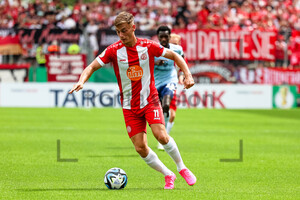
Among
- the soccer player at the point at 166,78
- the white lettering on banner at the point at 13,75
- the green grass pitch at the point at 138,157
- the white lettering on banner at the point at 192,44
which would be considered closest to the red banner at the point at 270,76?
the white lettering on banner at the point at 192,44

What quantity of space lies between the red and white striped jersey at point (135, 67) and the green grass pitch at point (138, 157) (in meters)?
1.25

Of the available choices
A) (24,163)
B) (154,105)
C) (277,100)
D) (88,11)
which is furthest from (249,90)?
(154,105)

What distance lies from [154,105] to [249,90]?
19.2 m

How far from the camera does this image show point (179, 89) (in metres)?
26.1

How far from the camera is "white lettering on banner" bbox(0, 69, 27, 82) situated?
26964 millimetres

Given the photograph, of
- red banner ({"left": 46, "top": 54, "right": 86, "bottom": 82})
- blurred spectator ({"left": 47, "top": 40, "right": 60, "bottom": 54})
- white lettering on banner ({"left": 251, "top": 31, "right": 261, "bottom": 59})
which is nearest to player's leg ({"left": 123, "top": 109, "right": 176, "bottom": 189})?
red banner ({"left": 46, "top": 54, "right": 86, "bottom": 82})

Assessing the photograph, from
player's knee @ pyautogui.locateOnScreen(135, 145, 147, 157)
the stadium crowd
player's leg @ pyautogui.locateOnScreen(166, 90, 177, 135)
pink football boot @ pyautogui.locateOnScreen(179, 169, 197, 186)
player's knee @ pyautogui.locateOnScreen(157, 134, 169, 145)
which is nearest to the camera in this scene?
player's knee @ pyautogui.locateOnScreen(157, 134, 169, 145)

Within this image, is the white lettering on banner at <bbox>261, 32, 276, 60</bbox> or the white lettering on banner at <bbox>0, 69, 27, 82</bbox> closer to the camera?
the white lettering on banner at <bbox>0, 69, 27, 82</bbox>

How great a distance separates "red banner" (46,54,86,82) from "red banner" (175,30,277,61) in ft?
15.4

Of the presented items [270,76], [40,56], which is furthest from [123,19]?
[270,76]

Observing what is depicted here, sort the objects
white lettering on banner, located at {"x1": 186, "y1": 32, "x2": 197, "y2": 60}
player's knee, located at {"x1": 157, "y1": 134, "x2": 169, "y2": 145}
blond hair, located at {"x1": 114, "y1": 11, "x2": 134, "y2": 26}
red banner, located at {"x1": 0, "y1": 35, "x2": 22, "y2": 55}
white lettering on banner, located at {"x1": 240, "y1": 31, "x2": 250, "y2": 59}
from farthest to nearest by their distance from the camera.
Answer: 1. white lettering on banner, located at {"x1": 240, "y1": 31, "x2": 250, "y2": 59}
2. white lettering on banner, located at {"x1": 186, "y1": 32, "x2": 197, "y2": 60}
3. red banner, located at {"x1": 0, "y1": 35, "x2": 22, "y2": 55}
4. player's knee, located at {"x1": 157, "y1": 134, "x2": 169, "y2": 145}
5. blond hair, located at {"x1": 114, "y1": 11, "x2": 134, "y2": 26}

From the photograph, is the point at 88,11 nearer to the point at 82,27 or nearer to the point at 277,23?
the point at 82,27

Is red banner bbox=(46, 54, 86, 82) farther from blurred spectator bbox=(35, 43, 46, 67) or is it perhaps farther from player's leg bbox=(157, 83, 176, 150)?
player's leg bbox=(157, 83, 176, 150)

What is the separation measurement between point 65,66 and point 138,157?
52.0ft
